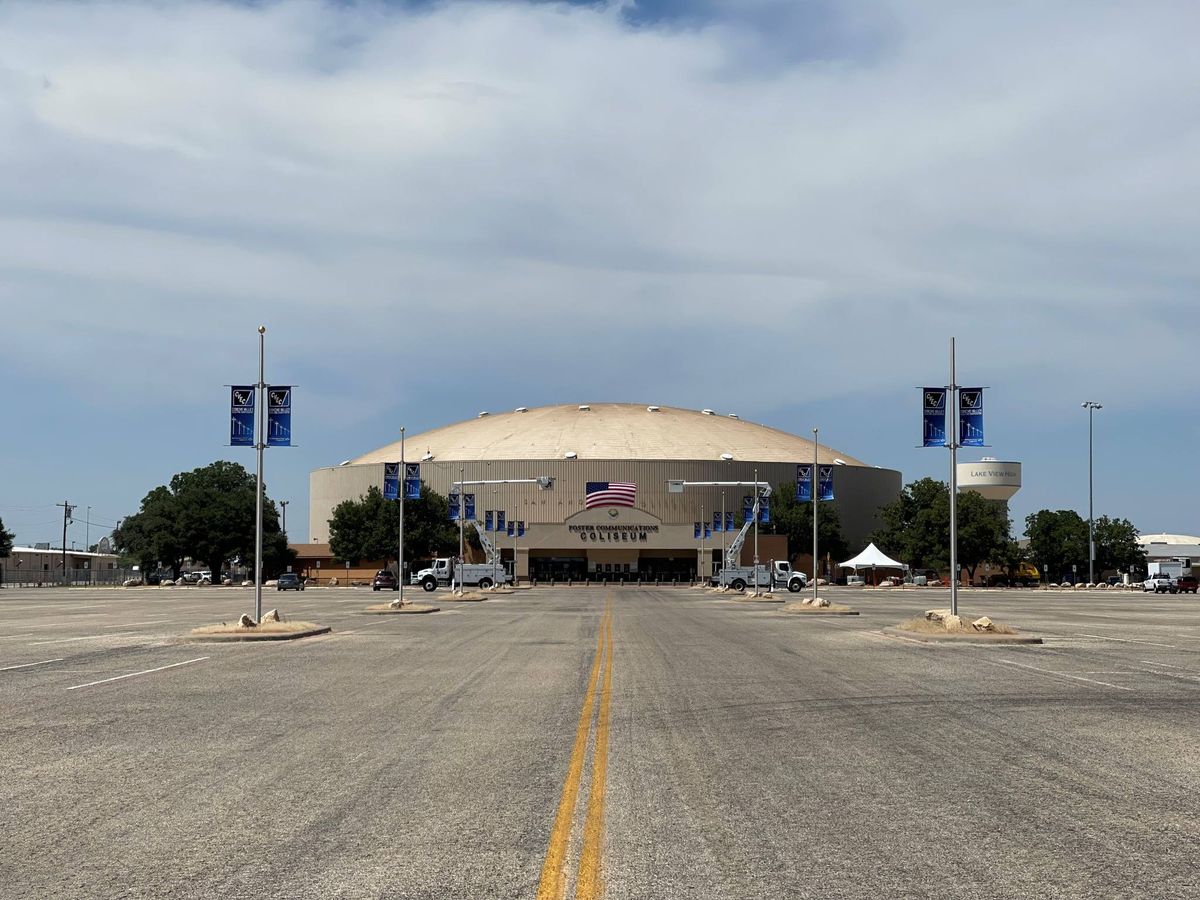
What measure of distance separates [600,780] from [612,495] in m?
125

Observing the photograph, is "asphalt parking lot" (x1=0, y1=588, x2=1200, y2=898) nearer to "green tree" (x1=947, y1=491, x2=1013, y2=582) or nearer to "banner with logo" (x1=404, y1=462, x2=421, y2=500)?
"banner with logo" (x1=404, y1=462, x2=421, y2=500)

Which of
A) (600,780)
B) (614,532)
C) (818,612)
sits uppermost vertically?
(614,532)

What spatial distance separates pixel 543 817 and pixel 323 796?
1.90m

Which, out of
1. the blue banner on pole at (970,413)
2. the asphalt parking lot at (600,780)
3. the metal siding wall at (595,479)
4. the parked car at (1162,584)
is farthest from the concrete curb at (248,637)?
the metal siding wall at (595,479)

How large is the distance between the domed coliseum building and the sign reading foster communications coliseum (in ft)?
0.38

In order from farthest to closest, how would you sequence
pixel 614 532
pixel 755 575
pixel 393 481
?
pixel 614 532
pixel 755 575
pixel 393 481

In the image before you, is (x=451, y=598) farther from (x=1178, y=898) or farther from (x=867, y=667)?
(x=1178, y=898)

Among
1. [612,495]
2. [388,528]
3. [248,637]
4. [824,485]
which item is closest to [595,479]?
[612,495]

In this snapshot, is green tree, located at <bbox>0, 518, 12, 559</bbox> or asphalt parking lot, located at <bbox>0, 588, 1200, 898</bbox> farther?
green tree, located at <bbox>0, 518, 12, 559</bbox>

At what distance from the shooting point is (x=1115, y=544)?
151750 millimetres

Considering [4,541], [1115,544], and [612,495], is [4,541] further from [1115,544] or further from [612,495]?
[1115,544]

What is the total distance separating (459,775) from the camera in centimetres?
1051

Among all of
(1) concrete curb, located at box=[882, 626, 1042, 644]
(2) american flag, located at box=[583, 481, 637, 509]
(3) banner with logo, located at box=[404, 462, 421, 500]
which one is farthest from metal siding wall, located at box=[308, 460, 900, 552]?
(1) concrete curb, located at box=[882, 626, 1042, 644]

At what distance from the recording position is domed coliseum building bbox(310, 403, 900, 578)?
14362 cm
